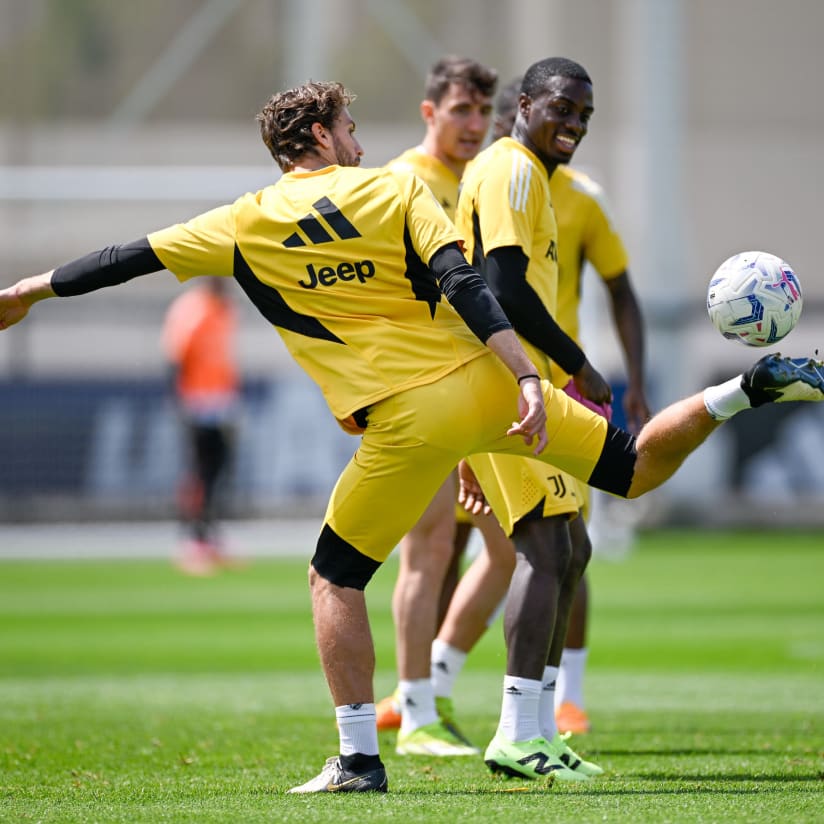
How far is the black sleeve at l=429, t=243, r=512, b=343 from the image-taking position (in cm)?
499

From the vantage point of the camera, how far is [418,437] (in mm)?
5152

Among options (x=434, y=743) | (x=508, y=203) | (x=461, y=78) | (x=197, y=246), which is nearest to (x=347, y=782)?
(x=434, y=743)

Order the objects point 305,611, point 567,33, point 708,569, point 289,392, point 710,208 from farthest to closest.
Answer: point 710,208, point 567,33, point 289,392, point 708,569, point 305,611

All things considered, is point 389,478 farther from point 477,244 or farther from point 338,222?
point 477,244

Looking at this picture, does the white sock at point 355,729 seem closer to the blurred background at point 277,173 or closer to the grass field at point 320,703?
the grass field at point 320,703

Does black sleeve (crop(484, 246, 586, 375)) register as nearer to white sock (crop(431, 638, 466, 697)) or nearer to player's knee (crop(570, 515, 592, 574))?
player's knee (crop(570, 515, 592, 574))

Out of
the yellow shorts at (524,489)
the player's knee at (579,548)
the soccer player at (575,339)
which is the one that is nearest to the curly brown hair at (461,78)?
the soccer player at (575,339)

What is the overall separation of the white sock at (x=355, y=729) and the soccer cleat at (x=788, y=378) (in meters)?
1.66

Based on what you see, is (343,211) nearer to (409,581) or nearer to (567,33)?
(409,581)

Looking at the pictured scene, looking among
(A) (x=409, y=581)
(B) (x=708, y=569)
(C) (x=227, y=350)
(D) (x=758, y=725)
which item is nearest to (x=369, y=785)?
(A) (x=409, y=581)

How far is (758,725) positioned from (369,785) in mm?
2610

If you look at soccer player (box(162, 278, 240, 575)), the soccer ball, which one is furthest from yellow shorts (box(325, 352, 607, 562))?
soccer player (box(162, 278, 240, 575))

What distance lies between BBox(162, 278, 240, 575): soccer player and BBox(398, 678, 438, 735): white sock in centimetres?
1030

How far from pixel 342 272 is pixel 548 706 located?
5.99 feet
